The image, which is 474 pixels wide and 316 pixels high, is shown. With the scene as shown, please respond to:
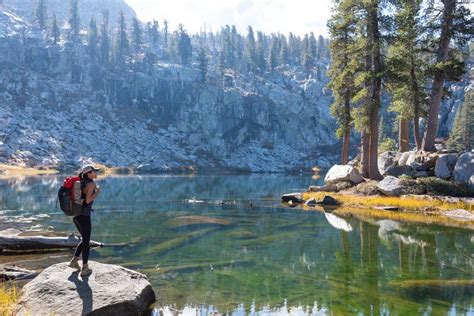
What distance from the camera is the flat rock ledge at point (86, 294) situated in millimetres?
8984

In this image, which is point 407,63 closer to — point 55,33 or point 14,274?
point 14,274

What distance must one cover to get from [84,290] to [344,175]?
33197 millimetres

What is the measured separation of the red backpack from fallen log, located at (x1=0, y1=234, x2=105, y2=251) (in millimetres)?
7727

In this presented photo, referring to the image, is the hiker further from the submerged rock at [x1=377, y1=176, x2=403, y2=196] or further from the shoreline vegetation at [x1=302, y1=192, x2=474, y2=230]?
the submerged rock at [x1=377, y1=176, x2=403, y2=196]

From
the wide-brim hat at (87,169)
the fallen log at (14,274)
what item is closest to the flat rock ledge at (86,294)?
the fallen log at (14,274)

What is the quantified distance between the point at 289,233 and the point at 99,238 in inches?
380

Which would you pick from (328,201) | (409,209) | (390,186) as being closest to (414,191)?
(390,186)

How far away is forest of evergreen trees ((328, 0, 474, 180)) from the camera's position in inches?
1326

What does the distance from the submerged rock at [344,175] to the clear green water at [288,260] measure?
1114 cm

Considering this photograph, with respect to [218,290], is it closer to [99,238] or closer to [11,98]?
[99,238]

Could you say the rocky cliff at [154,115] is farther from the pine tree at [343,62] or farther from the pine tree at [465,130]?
the pine tree at [343,62]

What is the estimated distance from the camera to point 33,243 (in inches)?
679

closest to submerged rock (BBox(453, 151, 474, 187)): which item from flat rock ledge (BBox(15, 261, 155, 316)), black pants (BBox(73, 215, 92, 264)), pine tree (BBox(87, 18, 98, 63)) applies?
flat rock ledge (BBox(15, 261, 155, 316))

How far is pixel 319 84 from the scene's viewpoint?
602 feet
